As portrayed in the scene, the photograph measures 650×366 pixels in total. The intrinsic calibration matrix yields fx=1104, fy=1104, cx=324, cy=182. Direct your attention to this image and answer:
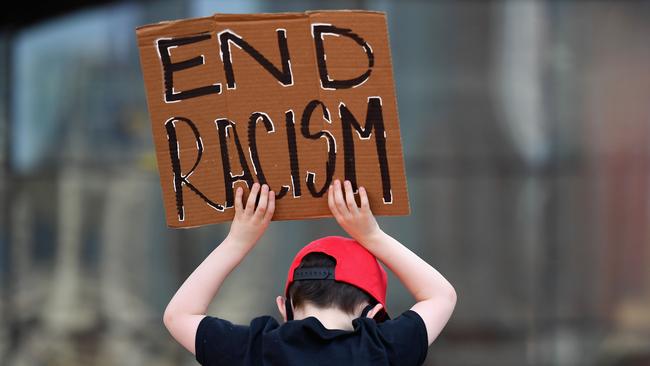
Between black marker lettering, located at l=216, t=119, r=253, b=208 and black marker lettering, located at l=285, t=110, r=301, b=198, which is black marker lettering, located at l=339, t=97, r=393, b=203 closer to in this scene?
black marker lettering, located at l=285, t=110, r=301, b=198

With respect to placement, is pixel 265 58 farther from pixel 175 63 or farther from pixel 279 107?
pixel 175 63

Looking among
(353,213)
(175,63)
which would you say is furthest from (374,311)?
(175,63)

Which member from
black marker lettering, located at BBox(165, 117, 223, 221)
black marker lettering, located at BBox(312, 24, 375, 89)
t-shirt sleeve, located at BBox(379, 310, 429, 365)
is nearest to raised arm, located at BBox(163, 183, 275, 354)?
black marker lettering, located at BBox(165, 117, 223, 221)

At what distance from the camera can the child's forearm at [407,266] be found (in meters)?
2.77

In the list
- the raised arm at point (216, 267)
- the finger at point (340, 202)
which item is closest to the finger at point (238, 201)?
the raised arm at point (216, 267)

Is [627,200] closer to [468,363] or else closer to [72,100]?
[468,363]

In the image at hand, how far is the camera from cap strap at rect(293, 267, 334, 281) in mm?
2678

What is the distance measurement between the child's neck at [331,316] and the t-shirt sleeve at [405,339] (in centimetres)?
8

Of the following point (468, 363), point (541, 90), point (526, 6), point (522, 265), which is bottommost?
point (468, 363)

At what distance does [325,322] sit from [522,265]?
488cm

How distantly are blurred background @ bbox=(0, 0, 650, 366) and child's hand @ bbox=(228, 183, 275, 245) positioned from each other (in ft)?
14.6

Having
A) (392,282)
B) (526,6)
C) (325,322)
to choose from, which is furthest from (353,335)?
(526,6)

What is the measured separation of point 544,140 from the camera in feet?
24.2

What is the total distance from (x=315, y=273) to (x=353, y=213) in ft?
0.62
